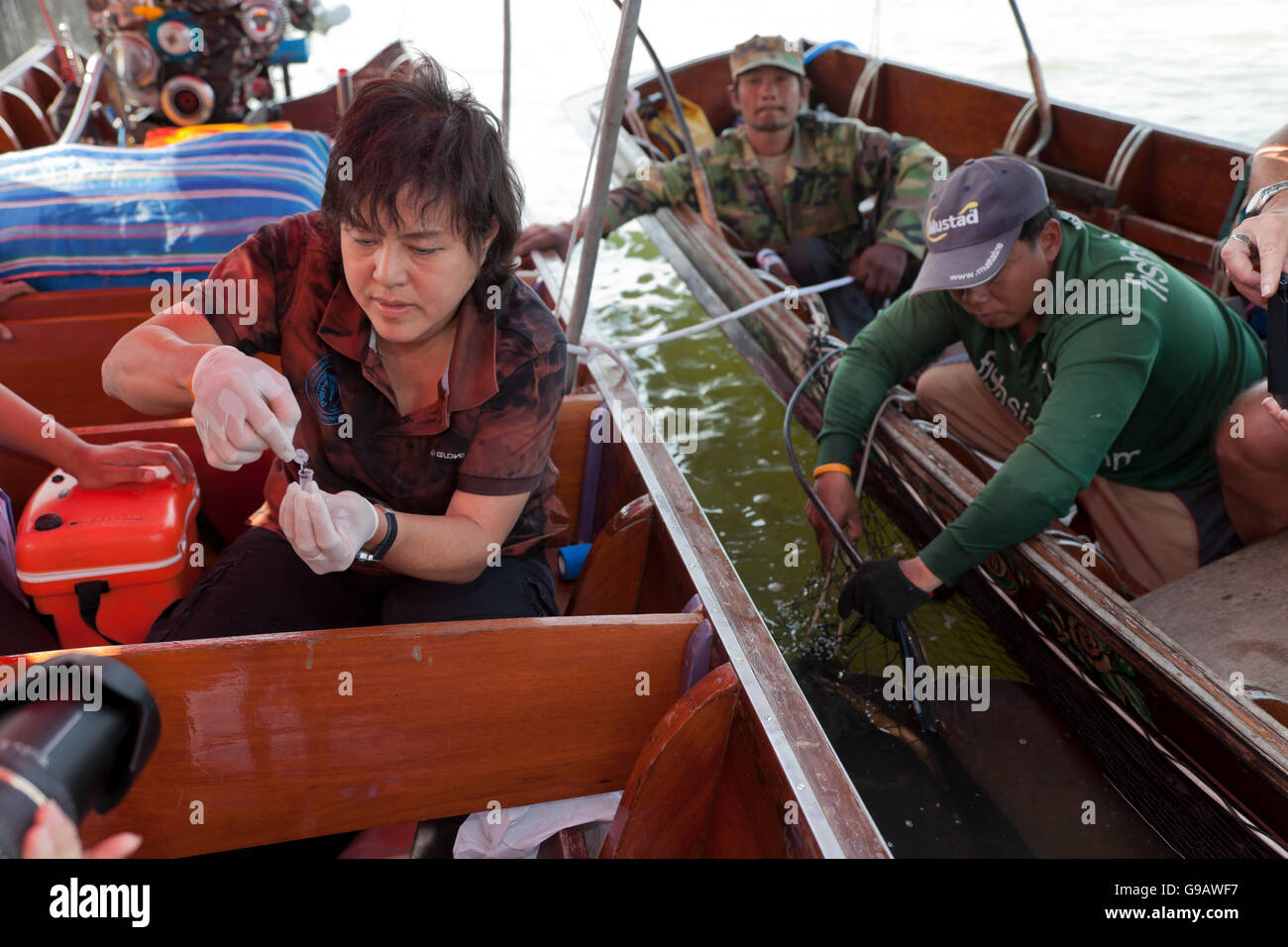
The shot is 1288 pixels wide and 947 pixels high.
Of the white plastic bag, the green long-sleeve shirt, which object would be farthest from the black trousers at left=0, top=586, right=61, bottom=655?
the green long-sleeve shirt

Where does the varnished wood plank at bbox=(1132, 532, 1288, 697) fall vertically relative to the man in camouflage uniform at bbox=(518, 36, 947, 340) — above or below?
below

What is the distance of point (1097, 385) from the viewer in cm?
190

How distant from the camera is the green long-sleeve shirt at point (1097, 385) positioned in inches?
74.0

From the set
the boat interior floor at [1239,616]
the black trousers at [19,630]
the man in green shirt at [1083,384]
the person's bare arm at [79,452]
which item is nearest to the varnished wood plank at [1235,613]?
the boat interior floor at [1239,616]

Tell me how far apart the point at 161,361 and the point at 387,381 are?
0.36 meters

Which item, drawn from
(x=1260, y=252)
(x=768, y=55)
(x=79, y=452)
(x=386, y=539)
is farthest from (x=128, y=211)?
(x=1260, y=252)

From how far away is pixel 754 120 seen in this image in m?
3.79

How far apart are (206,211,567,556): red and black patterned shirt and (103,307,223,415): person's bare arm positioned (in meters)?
0.05

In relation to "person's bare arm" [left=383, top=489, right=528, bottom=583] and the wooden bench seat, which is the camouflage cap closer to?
"person's bare arm" [left=383, top=489, right=528, bottom=583]

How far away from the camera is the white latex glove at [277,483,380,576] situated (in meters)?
1.25

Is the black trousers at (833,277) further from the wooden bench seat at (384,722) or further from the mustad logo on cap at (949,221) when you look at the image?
the wooden bench seat at (384,722)

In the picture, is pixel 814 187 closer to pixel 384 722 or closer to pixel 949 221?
pixel 949 221

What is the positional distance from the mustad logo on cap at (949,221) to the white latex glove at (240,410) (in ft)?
5.11
